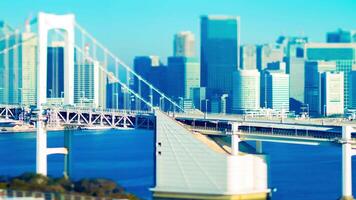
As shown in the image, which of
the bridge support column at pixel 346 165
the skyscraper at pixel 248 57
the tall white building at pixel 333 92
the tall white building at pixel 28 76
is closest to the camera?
the bridge support column at pixel 346 165

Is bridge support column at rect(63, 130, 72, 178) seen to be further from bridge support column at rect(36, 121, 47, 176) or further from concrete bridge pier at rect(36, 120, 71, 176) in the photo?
bridge support column at rect(36, 121, 47, 176)

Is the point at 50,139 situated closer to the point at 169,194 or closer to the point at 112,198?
the point at 169,194

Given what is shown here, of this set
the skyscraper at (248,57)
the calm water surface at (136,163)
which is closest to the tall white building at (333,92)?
the skyscraper at (248,57)

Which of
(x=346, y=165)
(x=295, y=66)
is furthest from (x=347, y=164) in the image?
(x=295, y=66)

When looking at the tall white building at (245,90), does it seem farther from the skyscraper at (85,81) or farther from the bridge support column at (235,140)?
the bridge support column at (235,140)

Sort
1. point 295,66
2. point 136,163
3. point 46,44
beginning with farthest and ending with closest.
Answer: point 295,66
point 136,163
point 46,44

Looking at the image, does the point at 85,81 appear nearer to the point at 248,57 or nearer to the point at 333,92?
the point at 333,92

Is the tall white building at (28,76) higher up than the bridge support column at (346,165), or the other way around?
the tall white building at (28,76)

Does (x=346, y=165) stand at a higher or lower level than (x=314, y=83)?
lower
